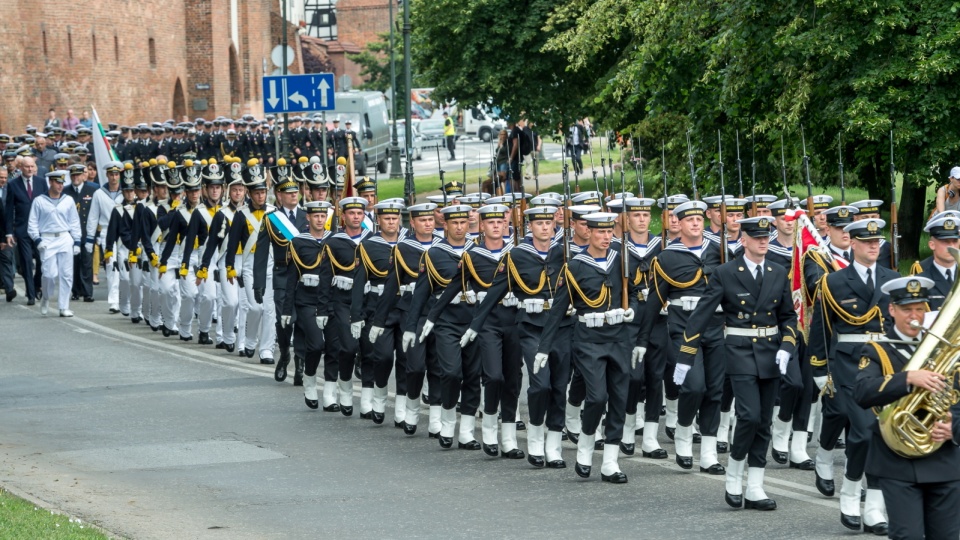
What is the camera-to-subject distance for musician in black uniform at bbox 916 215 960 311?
10.6m

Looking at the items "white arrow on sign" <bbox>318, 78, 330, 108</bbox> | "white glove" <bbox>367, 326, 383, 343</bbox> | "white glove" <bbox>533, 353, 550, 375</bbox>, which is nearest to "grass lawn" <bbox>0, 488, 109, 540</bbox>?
"white glove" <bbox>533, 353, 550, 375</bbox>

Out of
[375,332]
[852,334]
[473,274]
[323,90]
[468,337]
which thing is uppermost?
[323,90]

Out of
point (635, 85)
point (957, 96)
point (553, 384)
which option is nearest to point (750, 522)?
point (553, 384)

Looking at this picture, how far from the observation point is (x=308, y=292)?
1611 cm

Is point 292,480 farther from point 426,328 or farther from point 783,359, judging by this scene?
point 783,359

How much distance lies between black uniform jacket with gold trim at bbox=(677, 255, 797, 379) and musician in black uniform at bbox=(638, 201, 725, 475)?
0.53m

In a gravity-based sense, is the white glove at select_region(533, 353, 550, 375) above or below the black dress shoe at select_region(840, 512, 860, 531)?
above

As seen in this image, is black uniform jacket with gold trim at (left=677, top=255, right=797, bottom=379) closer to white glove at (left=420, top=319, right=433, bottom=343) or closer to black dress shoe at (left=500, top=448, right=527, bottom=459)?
black dress shoe at (left=500, top=448, right=527, bottom=459)

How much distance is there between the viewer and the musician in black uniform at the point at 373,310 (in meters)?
14.8

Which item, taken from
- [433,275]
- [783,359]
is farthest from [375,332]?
[783,359]

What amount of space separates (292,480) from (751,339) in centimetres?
352

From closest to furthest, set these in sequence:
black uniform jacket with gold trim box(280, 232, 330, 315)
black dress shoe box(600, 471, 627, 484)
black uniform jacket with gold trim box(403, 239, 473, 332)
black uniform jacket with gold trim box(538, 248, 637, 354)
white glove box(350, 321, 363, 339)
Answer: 1. black dress shoe box(600, 471, 627, 484)
2. black uniform jacket with gold trim box(538, 248, 637, 354)
3. black uniform jacket with gold trim box(403, 239, 473, 332)
4. white glove box(350, 321, 363, 339)
5. black uniform jacket with gold trim box(280, 232, 330, 315)

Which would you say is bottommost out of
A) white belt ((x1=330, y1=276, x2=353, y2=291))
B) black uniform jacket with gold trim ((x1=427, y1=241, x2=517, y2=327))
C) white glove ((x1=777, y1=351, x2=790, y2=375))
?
white glove ((x1=777, y1=351, x2=790, y2=375))

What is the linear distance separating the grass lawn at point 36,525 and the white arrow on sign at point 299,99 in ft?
51.5
